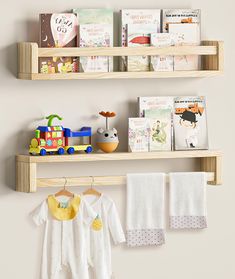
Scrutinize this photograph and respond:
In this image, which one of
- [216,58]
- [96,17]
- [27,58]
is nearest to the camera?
[27,58]

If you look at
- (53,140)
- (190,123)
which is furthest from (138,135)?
(53,140)

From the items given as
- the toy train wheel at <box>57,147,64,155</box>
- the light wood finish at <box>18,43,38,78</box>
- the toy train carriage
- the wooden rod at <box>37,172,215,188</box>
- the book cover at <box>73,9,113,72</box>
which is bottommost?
the wooden rod at <box>37,172,215,188</box>

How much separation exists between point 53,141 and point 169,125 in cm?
43

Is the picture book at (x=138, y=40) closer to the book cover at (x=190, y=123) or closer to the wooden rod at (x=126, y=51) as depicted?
the wooden rod at (x=126, y=51)

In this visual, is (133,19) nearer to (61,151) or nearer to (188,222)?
(61,151)

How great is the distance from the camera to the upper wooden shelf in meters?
2.90

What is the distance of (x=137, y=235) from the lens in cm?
315

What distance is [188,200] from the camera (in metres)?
3.18

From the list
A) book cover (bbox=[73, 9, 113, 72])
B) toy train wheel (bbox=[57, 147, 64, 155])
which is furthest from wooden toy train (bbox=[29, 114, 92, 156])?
book cover (bbox=[73, 9, 113, 72])

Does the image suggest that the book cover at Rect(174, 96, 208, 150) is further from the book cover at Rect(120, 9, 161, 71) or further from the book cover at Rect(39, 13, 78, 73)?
the book cover at Rect(39, 13, 78, 73)

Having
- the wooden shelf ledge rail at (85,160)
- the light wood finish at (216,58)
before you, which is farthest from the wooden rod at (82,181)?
the light wood finish at (216,58)

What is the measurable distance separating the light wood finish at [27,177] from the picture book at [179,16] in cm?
67

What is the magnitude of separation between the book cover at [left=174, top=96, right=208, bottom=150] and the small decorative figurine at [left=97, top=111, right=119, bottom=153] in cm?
24

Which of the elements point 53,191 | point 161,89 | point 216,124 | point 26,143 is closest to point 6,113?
point 26,143
